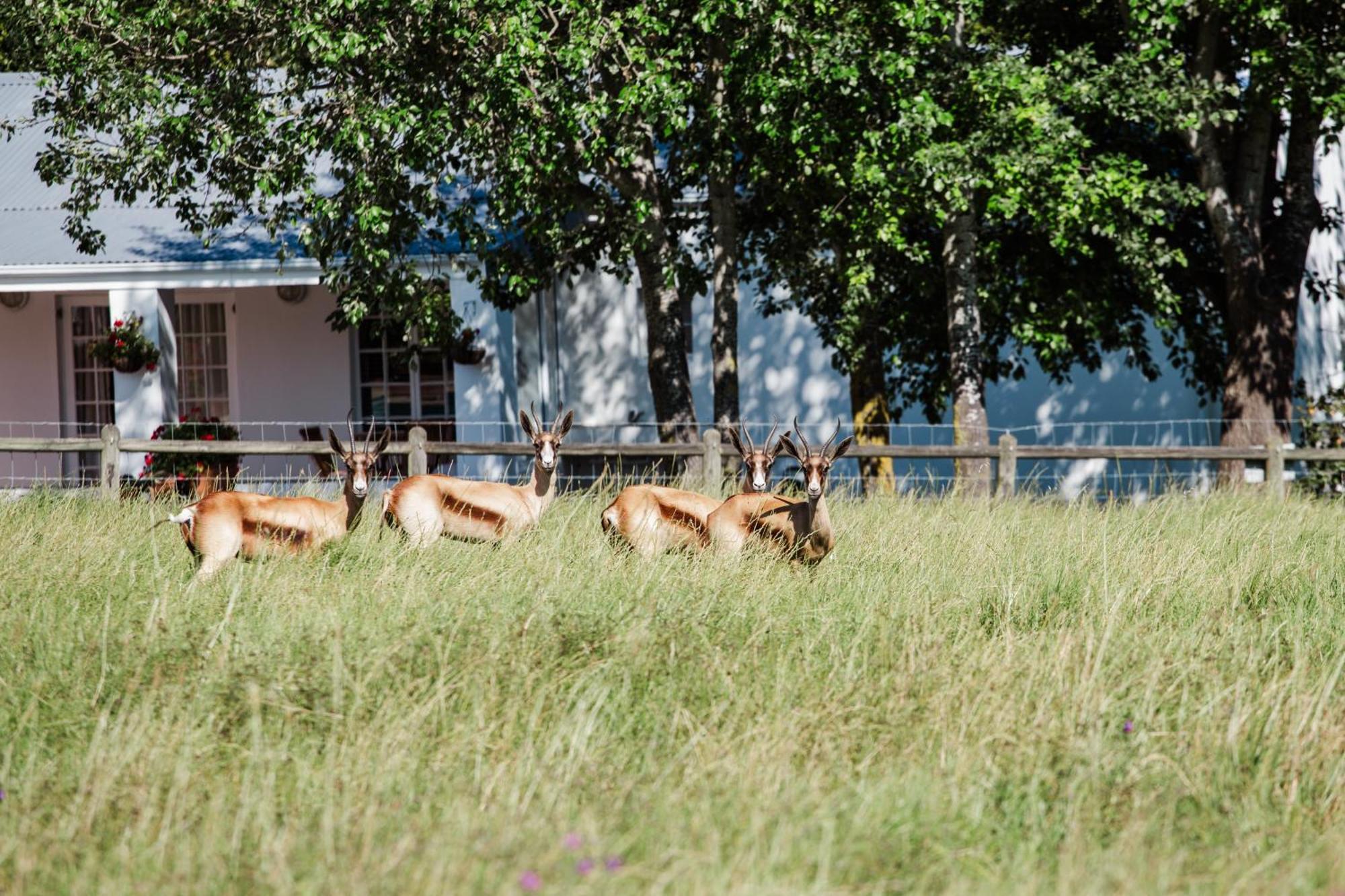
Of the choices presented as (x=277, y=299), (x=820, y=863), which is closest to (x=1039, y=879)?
(x=820, y=863)

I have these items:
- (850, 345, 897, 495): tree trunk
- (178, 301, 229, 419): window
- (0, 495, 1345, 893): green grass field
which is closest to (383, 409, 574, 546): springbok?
(0, 495, 1345, 893): green grass field

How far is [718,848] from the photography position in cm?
409

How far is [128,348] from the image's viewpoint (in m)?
16.3

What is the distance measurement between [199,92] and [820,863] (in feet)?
34.9

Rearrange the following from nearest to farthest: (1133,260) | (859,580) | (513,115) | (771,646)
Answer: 1. (771,646)
2. (859,580)
3. (513,115)
4. (1133,260)

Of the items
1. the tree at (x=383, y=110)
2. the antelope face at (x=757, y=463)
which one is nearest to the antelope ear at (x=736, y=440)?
the antelope face at (x=757, y=463)

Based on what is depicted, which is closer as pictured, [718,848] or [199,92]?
[718,848]

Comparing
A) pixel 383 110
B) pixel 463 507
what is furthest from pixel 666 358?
pixel 463 507

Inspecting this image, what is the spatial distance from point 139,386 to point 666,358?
6.03 metres

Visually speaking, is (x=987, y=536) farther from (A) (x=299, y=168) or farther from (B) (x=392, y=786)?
(A) (x=299, y=168)

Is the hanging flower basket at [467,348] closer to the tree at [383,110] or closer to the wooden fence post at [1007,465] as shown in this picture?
the tree at [383,110]

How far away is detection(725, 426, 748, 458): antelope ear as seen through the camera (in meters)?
9.40

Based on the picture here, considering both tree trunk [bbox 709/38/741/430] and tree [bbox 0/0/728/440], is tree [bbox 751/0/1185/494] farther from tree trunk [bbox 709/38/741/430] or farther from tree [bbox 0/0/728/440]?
tree [bbox 0/0/728/440]

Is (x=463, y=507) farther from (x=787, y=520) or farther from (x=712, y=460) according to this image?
(x=712, y=460)
